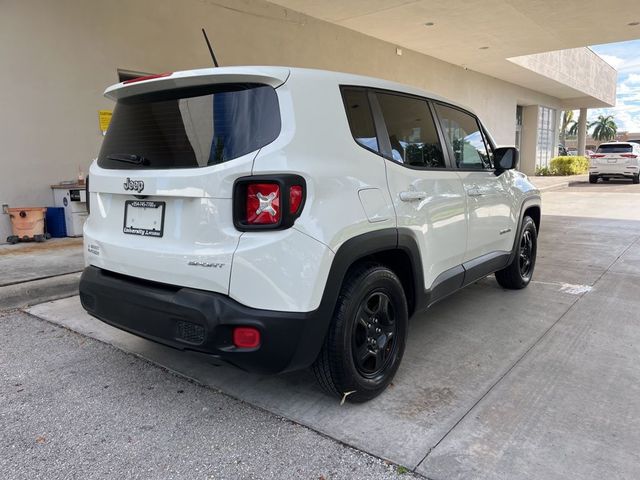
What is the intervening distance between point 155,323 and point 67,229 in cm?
624

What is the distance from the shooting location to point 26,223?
737 cm

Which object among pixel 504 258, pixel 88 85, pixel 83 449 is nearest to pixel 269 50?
pixel 88 85

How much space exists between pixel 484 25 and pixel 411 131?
36.8 feet

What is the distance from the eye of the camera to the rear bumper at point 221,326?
2.38 m

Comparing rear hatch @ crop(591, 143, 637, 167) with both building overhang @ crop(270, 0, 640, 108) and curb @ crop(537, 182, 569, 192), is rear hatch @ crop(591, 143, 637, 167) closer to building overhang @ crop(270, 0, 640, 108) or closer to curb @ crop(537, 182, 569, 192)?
curb @ crop(537, 182, 569, 192)

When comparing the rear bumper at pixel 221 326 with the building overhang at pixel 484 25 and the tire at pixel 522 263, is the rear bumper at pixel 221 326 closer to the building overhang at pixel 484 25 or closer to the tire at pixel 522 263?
the tire at pixel 522 263

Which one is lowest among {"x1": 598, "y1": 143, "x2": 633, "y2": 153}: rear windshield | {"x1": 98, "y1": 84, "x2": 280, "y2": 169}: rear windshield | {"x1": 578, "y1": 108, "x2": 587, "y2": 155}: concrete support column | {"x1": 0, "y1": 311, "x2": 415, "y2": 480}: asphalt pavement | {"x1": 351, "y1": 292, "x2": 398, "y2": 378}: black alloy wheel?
{"x1": 0, "y1": 311, "x2": 415, "y2": 480}: asphalt pavement

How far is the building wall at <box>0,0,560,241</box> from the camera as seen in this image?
7309 millimetres

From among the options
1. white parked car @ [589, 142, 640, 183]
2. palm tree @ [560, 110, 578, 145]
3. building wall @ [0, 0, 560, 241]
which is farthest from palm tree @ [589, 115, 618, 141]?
building wall @ [0, 0, 560, 241]

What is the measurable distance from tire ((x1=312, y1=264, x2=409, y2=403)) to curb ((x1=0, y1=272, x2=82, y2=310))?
3.67 m

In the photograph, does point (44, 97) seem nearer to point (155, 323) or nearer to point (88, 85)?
point (88, 85)

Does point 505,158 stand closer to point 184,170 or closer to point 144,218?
point 184,170

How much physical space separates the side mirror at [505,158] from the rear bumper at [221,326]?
8.84 feet

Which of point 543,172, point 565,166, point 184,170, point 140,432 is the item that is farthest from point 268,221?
point 565,166
